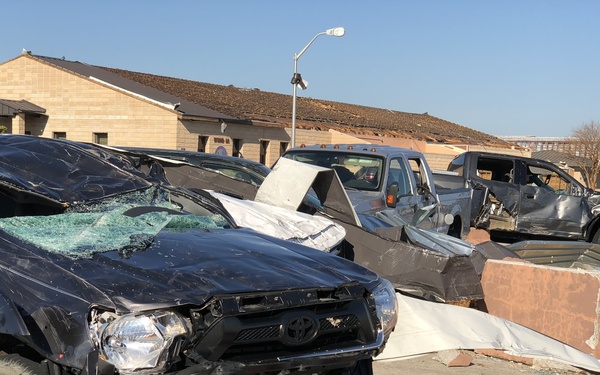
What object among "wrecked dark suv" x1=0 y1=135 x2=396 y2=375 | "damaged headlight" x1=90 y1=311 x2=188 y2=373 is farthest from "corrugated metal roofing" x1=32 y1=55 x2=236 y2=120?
"damaged headlight" x1=90 y1=311 x2=188 y2=373

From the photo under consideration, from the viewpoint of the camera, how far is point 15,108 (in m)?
32.8

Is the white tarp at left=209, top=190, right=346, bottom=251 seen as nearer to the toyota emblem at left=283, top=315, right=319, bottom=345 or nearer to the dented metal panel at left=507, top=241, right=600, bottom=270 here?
the toyota emblem at left=283, top=315, right=319, bottom=345

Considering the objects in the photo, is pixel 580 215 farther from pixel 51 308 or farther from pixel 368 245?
pixel 51 308

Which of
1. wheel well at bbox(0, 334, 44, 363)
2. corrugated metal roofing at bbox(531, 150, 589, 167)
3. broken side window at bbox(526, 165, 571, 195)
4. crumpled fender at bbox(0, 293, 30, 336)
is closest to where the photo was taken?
crumpled fender at bbox(0, 293, 30, 336)

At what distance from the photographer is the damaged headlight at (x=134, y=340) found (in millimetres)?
3074

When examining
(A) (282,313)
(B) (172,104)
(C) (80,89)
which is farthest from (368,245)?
(C) (80,89)

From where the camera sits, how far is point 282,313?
11.1ft

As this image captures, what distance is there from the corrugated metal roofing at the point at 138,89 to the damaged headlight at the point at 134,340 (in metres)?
28.2

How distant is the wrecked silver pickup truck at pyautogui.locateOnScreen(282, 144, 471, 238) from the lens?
389 inches

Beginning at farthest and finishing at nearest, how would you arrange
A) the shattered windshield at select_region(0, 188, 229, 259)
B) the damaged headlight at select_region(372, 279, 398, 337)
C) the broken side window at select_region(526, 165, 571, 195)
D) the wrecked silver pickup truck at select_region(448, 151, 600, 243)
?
the broken side window at select_region(526, 165, 571, 195) < the wrecked silver pickup truck at select_region(448, 151, 600, 243) < the damaged headlight at select_region(372, 279, 398, 337) < the shattered windshield at select_region(0, 188, 229, 259)

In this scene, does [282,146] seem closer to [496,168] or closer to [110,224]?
[496,168]

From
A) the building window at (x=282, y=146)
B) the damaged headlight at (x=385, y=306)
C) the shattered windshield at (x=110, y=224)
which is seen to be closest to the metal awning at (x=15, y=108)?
the building window at (x=282, y=146)

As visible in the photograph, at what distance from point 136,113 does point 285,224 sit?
26649 millimetres

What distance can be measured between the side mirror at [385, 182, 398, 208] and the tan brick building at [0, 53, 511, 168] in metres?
18.0
